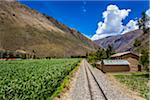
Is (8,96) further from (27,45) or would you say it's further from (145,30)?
(27,45)

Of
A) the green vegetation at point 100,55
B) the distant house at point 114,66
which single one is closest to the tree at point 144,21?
the green vegetation at point 100,55

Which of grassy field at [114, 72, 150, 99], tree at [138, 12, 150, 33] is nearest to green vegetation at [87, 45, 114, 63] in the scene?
tree at [138, 12, 150, 33]

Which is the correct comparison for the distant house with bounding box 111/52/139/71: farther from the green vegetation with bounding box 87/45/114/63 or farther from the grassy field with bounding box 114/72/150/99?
the green vegetation with bounding box 87/45/114/63

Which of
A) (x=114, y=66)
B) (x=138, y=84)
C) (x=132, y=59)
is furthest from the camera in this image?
(x=132, y=59)

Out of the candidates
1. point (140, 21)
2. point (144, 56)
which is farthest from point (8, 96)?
point (140, 21)

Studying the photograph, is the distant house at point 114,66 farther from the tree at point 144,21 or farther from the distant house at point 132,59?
the tree at point 144,21

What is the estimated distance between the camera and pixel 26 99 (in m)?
12.8

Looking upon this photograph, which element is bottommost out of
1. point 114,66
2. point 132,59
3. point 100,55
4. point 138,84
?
point 138,84

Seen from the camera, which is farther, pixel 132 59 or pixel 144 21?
pixel 144 21

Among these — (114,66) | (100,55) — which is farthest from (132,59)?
(100,55)

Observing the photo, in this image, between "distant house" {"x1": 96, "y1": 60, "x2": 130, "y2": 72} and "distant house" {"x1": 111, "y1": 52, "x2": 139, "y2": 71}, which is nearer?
"distant house" {"x1": 96, "y1": 60, "x2": 130, "y2": 72}

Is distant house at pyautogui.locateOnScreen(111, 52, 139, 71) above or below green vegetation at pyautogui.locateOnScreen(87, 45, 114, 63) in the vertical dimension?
below

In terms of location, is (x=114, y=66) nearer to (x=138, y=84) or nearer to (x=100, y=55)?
(x=138, y=84)

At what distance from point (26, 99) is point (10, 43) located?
18314 centimetres
